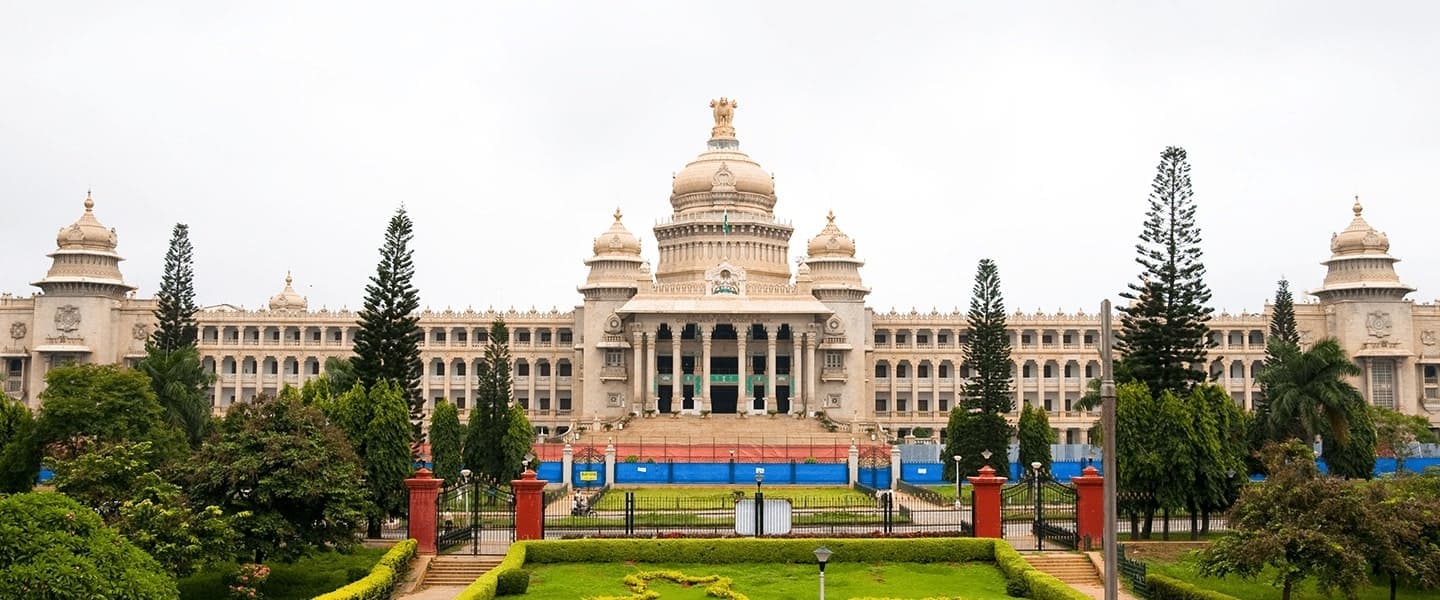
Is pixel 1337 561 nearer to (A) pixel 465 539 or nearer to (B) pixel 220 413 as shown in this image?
(A) pixel 465 539

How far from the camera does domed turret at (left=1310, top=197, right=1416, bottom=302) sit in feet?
242

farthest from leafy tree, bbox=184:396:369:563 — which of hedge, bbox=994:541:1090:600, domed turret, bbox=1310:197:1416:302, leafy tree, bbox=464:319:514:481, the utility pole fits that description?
domed turret, bbox=1310:197:1416:302

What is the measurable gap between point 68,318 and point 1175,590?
208ft

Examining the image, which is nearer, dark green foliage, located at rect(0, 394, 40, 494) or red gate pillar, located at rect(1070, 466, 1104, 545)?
red gate pillar, located at rect(1070, 466, 1104, 545)

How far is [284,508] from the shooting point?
27828mm

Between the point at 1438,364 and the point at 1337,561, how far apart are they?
59.1 metres

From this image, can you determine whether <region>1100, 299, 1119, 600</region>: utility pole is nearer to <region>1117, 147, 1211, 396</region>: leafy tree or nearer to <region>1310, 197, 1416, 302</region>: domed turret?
<region>1117, 147, 1211, 396</region>: leafy tree

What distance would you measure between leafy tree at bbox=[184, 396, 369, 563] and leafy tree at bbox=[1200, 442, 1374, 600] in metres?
16.8

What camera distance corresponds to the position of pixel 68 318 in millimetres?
72312

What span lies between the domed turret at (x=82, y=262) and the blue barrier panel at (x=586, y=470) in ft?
121

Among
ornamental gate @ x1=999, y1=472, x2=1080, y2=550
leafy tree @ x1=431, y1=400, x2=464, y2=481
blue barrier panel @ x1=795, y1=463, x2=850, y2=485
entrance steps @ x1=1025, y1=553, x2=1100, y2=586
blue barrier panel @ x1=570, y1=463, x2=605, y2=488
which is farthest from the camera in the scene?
blue barrier panel @ x1=795, y1=463, x2=850, y2=485

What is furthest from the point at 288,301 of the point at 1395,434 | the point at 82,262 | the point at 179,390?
the point at 1395,434

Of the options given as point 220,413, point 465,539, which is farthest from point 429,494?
point 220,413

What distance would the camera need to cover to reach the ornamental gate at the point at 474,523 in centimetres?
3036
